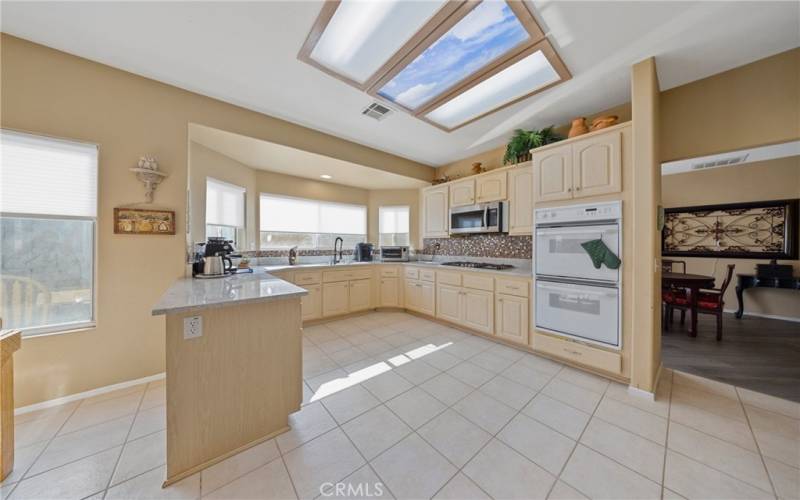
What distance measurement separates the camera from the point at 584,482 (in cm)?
130

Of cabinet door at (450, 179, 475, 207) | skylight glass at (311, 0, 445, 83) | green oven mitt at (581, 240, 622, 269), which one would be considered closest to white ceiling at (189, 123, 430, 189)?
cabinet door at (450, 179, 475, 207)

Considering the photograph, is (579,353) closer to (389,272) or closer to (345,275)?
(389,272)

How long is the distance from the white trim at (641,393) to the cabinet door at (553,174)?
1.72 m

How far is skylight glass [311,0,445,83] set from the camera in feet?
4.99

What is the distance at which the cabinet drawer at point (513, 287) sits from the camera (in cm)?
282

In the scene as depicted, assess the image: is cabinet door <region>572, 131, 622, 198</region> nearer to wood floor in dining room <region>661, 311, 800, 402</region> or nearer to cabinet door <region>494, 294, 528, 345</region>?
cabinet door <region>494, 294, 528, 345</region>

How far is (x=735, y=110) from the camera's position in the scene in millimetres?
2059

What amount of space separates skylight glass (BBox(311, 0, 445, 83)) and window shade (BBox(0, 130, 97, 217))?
2071mm

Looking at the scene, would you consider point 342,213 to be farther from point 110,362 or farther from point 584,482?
point 584,482

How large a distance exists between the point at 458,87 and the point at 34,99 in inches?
129

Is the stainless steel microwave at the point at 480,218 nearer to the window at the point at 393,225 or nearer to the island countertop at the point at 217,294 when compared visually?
the window at the point at 393,225

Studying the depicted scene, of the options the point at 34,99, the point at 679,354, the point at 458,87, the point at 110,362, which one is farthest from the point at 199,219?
the point at 679,354

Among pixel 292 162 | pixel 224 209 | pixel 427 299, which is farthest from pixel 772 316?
pixel 224 209

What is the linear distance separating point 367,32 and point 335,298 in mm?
3248
